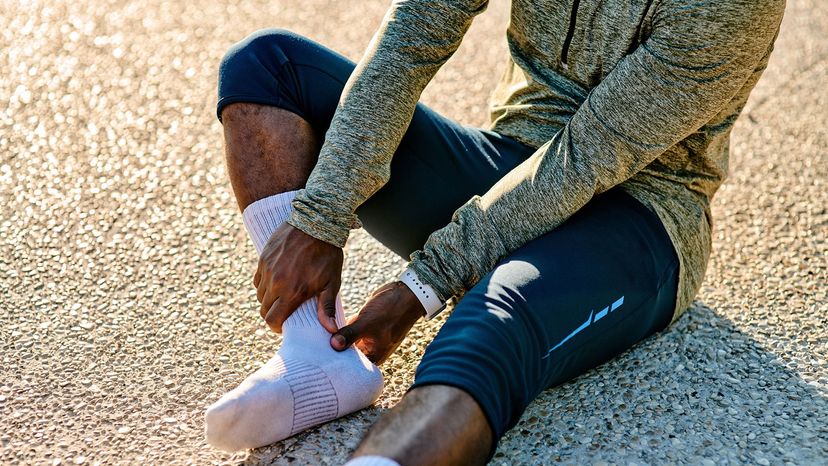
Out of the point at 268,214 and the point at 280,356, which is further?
the point at 268,214

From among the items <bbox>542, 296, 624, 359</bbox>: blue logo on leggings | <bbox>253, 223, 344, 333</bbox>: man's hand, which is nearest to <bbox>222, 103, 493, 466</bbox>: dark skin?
<bbox>253, 223, 344, 333</bbox>: man's hand

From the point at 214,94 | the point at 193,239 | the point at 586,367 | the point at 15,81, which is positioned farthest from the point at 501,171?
the point at 15,81

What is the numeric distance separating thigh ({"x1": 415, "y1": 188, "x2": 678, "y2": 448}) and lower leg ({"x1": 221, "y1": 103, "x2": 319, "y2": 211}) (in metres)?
0.52

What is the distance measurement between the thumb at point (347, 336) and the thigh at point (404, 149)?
0.34 m

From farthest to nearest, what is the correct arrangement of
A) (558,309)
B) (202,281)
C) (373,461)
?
(202,281) → (558,309) → (373,461)

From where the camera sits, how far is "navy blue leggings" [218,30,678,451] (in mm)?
1598

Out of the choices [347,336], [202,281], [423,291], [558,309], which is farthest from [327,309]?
[202,281]

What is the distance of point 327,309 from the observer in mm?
1897

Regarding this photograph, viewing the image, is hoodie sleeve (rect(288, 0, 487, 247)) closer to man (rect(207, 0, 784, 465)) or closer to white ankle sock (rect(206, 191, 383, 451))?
man (rect(207, 0, 784, 465))

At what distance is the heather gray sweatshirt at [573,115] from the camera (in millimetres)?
1747

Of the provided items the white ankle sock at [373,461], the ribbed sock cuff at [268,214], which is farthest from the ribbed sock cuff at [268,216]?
the white ankle sock at [373,461]

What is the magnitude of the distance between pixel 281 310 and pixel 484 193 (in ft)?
1.80

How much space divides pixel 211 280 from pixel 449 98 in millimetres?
1280

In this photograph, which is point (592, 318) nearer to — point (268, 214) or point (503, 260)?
point (503, 260)
